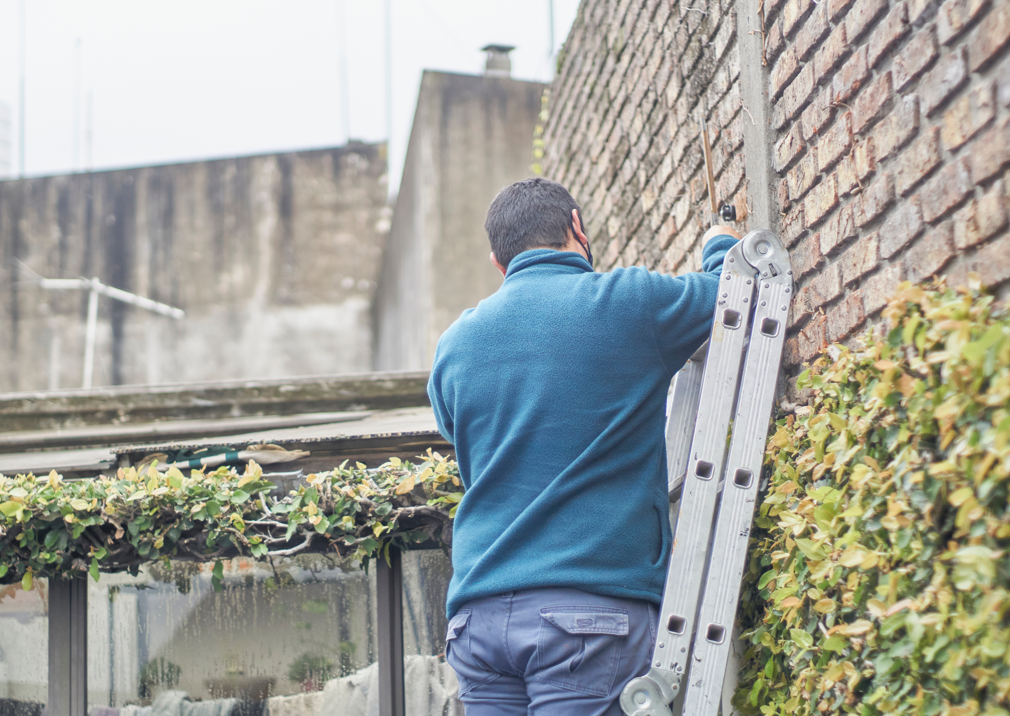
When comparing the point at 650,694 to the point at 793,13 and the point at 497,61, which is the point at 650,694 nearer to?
the point at 793,13

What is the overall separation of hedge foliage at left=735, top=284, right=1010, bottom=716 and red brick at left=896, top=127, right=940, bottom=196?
0.72 feet

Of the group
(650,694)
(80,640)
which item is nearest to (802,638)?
(650,694)

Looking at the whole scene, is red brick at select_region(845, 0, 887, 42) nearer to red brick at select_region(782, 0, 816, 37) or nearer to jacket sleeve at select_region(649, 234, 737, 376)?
red brick at select_region(782, 0, 816, 37)

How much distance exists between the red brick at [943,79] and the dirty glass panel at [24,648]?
3.10 m

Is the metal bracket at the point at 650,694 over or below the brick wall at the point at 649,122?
below

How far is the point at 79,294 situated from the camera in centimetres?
1216

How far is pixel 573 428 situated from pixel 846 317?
62 centimetres

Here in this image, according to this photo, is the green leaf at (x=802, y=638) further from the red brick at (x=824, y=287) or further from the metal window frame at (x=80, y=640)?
the metal window frame at (x=80, y=640)

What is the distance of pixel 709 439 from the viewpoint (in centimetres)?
201

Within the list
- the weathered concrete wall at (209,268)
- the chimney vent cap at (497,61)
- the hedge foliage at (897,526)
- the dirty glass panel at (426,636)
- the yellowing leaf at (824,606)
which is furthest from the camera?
the weathered concrete wall at (209,268)

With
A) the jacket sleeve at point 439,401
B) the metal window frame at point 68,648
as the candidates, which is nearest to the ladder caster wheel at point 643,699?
the jacket sleeve at point 439,401

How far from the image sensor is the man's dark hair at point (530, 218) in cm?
217

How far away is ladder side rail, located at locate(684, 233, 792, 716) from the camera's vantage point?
193 centimetres

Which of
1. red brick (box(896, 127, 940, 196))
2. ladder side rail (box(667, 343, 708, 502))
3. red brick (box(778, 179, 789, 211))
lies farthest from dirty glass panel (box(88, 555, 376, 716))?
red brick (box(896, 127, 940, 196))
